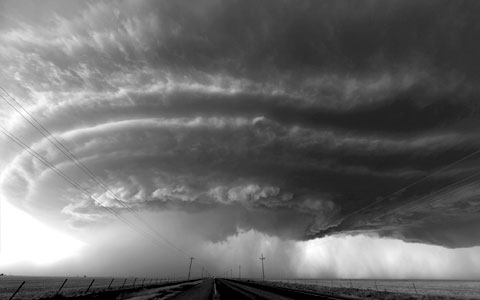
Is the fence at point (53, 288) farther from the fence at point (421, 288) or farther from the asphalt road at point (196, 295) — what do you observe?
the fence at point (421, 288)

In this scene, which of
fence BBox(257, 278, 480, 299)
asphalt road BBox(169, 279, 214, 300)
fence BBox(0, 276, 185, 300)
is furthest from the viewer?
fence BBox(257, 278, 480, 299)

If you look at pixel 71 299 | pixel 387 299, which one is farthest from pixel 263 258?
pixel 71 299

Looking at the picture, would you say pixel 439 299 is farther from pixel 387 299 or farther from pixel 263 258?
pixel 263 258

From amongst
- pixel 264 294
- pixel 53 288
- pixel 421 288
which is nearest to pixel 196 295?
pixel 264 294

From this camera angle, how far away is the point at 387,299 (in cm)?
3212

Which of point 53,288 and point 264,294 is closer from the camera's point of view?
point 264,294

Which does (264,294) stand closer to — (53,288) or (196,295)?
(196,295)

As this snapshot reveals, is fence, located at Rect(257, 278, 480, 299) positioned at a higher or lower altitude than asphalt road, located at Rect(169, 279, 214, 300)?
higher

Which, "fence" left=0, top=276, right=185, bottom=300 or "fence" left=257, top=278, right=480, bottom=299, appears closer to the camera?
"fence" left=0, top=276, right=185, bottom=300

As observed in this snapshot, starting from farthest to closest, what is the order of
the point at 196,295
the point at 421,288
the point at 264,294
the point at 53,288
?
the point at 421,288, the point at 53,288, the point at 264,294, the point at 196,295

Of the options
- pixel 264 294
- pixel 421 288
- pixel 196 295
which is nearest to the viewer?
pixel 196 295

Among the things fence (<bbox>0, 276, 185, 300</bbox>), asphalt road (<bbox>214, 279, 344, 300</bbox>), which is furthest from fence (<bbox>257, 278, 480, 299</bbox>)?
fence (<bbox>0, 276, 185, 300</bbox>)

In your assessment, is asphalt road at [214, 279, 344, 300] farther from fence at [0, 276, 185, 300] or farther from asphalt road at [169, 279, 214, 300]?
fence at [0, 276, 185, 300]

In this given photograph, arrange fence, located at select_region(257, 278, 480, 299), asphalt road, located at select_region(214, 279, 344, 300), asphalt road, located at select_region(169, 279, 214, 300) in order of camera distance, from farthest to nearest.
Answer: fence, located at select_region(257, 278, 480, 299)
asphalt road, located at select_region(169, 279, 214, 300)
asphalt road, located at select_region(214, 279, 344, 300)
